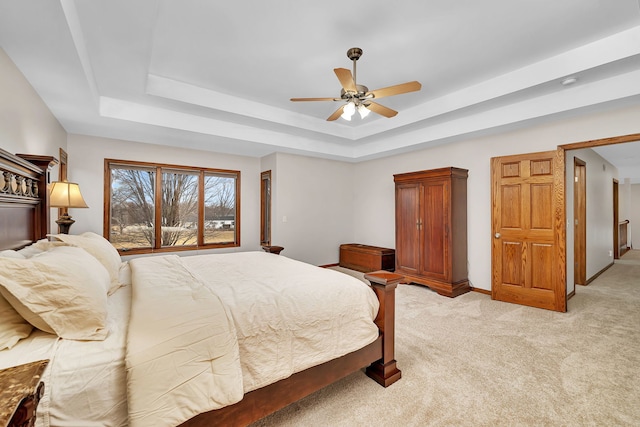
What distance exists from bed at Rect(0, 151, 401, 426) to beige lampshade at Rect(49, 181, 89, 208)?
21 centimetres

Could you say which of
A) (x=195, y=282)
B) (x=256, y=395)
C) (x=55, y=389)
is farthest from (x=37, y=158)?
(x=256, y=395)

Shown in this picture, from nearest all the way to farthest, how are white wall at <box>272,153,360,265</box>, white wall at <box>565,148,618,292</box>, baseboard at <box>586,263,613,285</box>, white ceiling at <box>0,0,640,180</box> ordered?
white ceiling at <box>0,0,640,180</box>
white wall at <box>565,148,618,292</box>
baseboard at <box>586,263,613,285</box>
white wall at <box>272,153,360,265</box>

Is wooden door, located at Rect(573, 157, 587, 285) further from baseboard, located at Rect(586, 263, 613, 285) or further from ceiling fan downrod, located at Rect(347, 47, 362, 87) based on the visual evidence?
ceiling fan downrod, located at Rect(347, 47, 362, 87)

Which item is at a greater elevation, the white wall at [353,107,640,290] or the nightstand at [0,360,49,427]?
the white wall at [353,107,640,290]

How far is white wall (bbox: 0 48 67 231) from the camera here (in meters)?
2.00

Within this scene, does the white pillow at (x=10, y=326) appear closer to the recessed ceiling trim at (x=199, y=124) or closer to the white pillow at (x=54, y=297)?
the white pillow at (x=54, y=297)

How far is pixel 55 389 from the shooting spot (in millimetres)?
1029

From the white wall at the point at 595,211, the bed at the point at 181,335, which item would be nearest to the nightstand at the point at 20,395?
the bed at the point at 181,335

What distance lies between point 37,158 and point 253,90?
2.29 m

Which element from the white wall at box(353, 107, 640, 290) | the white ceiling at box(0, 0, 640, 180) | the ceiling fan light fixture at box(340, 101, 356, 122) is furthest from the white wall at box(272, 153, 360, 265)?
the ceiling fan light fixture at box(340, 101, 356, 122)

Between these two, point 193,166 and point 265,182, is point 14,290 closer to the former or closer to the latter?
point 193,166

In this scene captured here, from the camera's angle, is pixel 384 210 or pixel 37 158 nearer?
pixel 37 158

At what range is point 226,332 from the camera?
4.45ft

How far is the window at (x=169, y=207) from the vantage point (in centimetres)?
436
